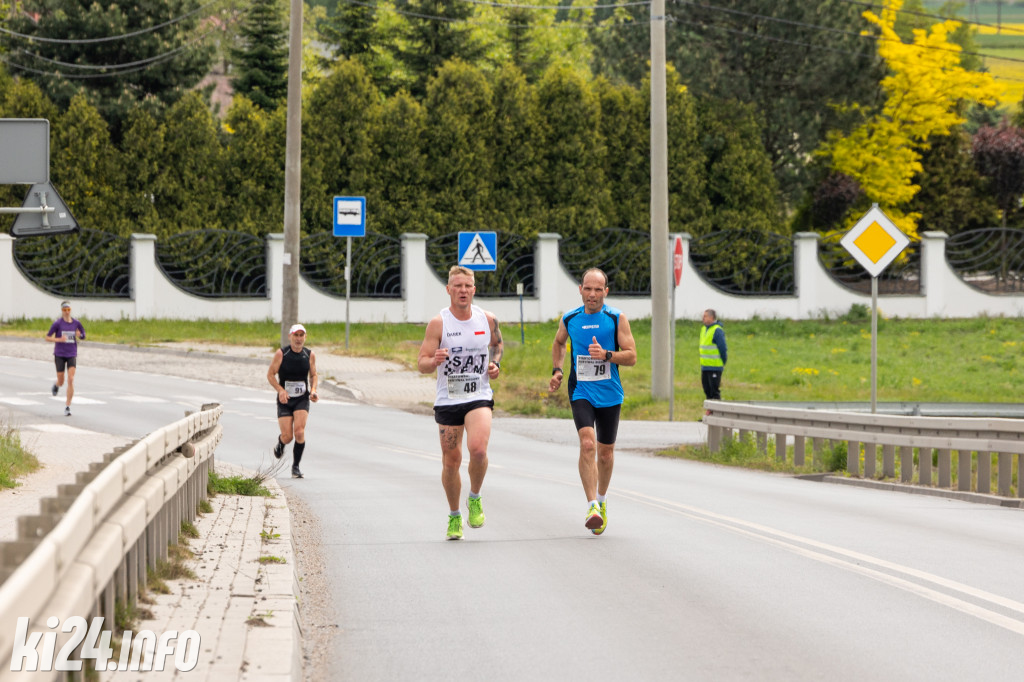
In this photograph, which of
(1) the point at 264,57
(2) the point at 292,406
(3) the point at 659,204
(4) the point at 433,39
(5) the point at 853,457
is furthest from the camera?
(4) the point at 433,39

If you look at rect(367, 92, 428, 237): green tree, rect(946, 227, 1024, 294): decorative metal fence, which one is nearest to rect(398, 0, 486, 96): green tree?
rect(367, 92, 428, 237): green tree

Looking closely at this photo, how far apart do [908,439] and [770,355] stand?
57.6ft

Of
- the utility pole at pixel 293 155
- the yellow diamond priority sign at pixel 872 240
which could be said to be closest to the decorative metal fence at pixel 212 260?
the utility pole at pixel 293 155

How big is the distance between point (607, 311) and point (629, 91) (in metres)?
34.2

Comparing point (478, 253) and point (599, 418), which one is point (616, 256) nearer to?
point (478, 253)

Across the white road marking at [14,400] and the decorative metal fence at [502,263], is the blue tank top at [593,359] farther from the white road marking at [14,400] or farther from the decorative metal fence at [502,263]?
the decorative metal fence at [502,263]

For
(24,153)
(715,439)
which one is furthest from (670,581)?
(715,439)

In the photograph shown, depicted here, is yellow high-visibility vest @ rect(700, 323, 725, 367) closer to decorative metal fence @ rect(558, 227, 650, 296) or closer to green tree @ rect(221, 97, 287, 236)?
decorative metal fence @ rect(558, 227, 650, 296)

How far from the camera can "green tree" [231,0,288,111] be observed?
53094 millimetres

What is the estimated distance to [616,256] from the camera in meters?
41.2

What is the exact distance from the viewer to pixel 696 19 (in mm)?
46875

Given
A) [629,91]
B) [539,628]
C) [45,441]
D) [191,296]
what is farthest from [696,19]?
[539,628]

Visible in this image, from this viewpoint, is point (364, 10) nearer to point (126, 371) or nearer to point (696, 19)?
point (696, 19)

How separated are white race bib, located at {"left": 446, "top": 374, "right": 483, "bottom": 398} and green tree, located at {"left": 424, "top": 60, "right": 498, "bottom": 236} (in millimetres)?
30299
